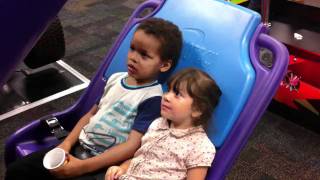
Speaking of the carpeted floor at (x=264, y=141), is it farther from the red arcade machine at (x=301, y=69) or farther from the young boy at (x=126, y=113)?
the young boy at (x=126, y=113)

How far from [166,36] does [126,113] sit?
0.25 meters

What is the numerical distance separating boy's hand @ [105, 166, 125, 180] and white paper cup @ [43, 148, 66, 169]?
0.13 metres

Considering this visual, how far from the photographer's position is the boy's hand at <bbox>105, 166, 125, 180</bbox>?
1.00 m

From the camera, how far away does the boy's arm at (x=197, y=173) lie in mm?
936

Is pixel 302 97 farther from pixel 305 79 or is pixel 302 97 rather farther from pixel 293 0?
pixel 293 0

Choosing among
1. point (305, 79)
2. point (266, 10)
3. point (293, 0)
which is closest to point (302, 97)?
point (305, 79)

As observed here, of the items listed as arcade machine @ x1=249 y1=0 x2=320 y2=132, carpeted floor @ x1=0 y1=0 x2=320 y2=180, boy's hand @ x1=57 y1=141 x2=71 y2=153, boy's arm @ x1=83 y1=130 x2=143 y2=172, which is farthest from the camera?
arcade machine @ x1=249 y1=0 x2=320 y2=132

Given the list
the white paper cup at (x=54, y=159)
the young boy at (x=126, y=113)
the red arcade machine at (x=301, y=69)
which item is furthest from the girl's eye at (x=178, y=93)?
the red arcade machine at (x=301, y=69)

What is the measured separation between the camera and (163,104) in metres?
Answer: 0.99

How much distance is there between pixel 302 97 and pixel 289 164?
339 millimetres

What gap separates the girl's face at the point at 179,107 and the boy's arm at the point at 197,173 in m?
0.12

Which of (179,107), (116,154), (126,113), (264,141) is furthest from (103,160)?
(264,141)

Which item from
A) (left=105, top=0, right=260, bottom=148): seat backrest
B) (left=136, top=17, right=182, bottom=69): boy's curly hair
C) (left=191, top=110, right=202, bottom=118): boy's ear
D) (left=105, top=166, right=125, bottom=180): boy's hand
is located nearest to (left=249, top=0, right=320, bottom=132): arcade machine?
(left=105, top=0, right=260, bottom=148): seat backrest

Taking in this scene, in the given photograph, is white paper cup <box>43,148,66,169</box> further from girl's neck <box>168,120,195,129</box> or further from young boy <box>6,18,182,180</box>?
girl's neck <box>168,120,195,129</box>
